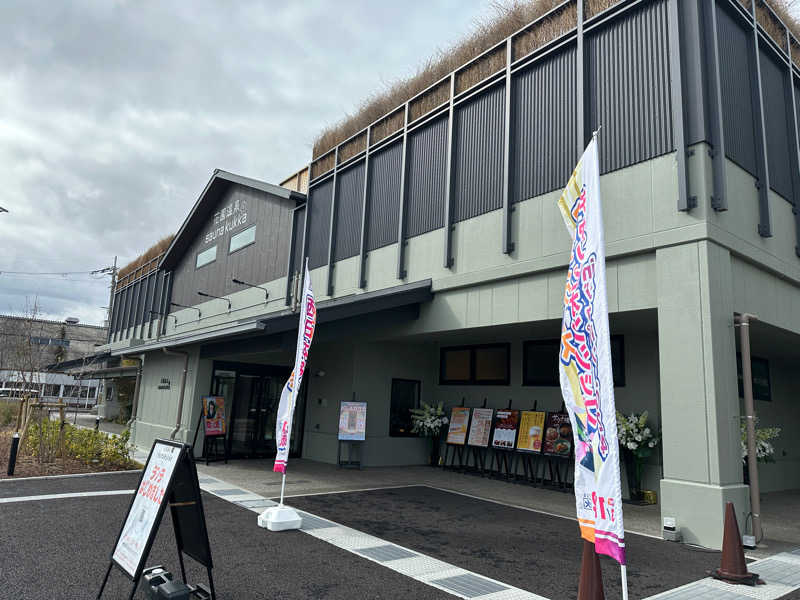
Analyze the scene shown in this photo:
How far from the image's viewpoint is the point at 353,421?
12633 mm

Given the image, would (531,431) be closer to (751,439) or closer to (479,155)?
(751,439)

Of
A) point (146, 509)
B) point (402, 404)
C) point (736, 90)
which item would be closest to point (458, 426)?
point (402, 404)

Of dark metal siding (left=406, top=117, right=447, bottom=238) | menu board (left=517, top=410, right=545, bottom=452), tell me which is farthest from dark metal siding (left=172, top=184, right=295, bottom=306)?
menu board (left=517, top=410, right=545, bottom=452)

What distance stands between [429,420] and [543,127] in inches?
286

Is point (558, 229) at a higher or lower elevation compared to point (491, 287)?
higher

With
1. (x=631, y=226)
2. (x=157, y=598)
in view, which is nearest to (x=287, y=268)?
(x=631, y=226)

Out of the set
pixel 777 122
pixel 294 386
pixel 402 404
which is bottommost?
pixel 402 404

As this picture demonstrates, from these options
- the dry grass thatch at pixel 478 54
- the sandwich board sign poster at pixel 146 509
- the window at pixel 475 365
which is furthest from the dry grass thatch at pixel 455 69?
the sandwich board sign poster at pixel 146 509

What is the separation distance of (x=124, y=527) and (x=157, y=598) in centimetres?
74

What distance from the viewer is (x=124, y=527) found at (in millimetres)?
4422

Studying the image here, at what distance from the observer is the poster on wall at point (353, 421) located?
12.6 metres

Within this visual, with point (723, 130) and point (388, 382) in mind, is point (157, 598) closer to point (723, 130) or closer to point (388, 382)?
point (723, 130)

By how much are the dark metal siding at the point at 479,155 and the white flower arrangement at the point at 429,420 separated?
4897mm

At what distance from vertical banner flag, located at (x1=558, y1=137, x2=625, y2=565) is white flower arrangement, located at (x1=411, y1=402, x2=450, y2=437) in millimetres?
9929
